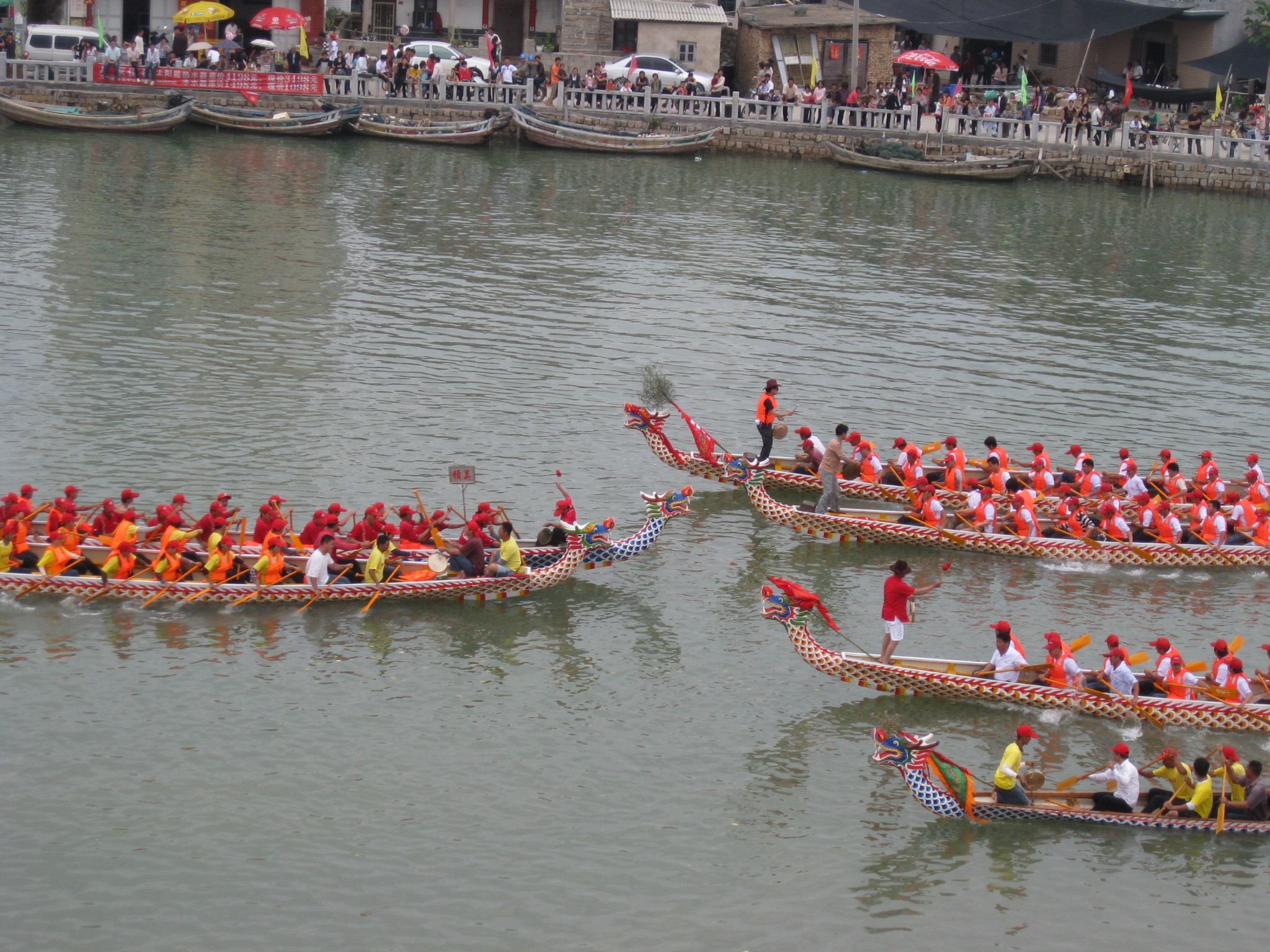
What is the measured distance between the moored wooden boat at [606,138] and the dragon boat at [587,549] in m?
33.9

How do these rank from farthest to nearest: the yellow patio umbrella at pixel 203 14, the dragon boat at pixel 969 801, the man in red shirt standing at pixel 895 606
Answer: the yellow patio umbrella at pixel 203 14, the man in red shirt standing at pixel 895 606, the dragon boat at pixel 969 801

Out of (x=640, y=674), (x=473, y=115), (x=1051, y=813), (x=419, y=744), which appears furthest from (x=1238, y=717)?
(x=473, y=115)

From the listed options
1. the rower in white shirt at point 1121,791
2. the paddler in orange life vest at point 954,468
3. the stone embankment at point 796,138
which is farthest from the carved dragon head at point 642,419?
the stone embankment at point 796,138

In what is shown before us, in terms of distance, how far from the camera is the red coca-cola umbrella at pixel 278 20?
2105 inches

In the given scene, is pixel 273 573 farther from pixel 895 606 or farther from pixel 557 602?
pixel 895 606

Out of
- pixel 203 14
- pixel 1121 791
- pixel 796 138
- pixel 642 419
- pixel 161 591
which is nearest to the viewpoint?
pixel 1121 791

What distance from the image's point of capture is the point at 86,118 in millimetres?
49906

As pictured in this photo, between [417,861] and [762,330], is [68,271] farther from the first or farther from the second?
[417,861]

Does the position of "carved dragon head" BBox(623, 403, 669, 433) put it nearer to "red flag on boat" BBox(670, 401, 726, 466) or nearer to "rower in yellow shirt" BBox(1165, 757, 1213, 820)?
"red flag on boat" BBox(670, 401, 726, 466)

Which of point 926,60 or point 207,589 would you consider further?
point 926,60

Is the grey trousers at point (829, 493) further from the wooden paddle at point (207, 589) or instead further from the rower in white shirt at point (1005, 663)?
the wooden paddle at point (207, 589)

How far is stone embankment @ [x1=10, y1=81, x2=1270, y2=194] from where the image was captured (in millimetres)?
51438

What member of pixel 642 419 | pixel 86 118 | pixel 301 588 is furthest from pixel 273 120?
pixel 301 588

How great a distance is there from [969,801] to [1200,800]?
8.54 ft
